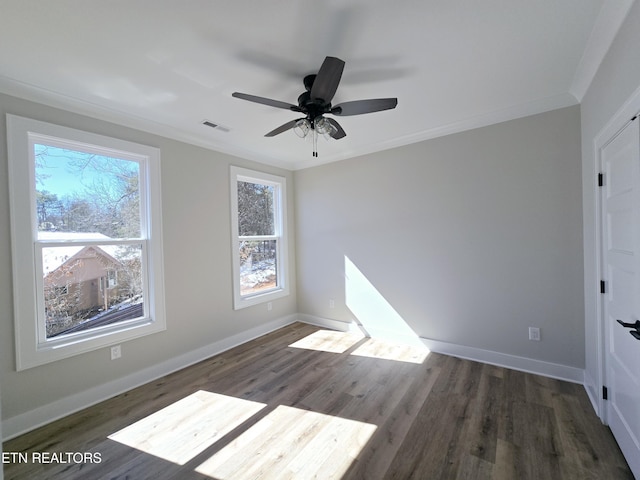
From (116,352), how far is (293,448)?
192 cm

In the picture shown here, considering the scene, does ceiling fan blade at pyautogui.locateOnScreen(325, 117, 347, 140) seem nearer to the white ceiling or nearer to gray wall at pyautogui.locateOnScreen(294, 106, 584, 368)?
the white ceiling

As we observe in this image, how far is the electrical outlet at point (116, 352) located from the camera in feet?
8.49

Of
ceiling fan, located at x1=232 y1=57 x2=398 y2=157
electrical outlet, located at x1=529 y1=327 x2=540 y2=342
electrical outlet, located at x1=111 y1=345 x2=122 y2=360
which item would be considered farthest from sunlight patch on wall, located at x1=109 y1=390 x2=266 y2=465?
electrical outlet, located at x1=529 y1=327 x2=540 y2=342

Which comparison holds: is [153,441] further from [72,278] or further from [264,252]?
[264,252]

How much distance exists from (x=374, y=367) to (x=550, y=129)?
2.91m

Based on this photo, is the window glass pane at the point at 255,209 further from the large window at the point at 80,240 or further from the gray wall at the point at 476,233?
the large window at the point at 80,240

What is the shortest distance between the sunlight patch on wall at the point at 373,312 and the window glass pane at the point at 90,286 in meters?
2.57

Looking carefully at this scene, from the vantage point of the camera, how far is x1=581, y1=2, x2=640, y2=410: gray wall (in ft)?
4.84

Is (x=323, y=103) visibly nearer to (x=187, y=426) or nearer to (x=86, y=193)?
(x=86, y=193)

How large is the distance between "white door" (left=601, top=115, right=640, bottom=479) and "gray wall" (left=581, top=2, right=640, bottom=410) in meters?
0.17

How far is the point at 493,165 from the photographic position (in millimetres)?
2877

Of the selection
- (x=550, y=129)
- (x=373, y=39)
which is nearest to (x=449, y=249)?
(x=550, y=129)

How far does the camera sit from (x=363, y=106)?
2.04 meters

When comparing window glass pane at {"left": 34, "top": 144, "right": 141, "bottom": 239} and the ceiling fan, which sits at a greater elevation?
the ceiling fan
